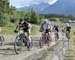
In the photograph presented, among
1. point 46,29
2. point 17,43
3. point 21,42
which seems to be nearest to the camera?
point 17,43

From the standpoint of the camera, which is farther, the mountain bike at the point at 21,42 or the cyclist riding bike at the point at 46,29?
the cyclist riding bike at the point at 46,29

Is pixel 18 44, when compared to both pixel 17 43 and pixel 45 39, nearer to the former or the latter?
pixel 17 43

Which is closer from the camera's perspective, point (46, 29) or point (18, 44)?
point (18, 44)

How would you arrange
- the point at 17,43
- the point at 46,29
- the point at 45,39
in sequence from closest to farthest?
the point at 17,43 → the point at 46,29 → the point at 45,39

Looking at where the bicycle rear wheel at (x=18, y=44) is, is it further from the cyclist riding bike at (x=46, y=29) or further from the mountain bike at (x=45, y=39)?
the mountain bike at (x=45, y=39)

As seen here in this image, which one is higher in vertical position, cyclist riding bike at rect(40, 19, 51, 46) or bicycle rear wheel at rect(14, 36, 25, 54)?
cyclist riding bike at rect(40, 19, 51, 46)

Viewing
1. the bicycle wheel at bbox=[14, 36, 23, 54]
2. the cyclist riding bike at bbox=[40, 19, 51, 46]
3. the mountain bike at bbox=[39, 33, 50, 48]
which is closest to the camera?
the bicycle wheel at bbox=[14, 36, 23, 54]

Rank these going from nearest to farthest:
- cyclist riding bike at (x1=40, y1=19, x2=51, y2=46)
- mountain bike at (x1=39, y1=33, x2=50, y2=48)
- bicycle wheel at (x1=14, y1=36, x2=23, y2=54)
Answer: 1. bicycle wheel at (x1=14, y1=36, x2=23, y2=54)
2. cyclist riding bike at (x1=40, y1=19, x2=51, y2=46)
3. mountain bike at (x1=39, y1=33, x2=50, y2=48)

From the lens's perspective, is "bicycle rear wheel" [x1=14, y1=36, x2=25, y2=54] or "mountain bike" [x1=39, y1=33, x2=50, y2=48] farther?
"mountain bike" [x1=39, y1=33, x2=50, y2=48]

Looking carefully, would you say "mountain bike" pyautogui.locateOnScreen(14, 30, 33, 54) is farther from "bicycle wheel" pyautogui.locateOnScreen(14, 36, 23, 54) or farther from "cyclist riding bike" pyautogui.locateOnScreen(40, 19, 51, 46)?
"cyclist riding bike" pyautogui.locateOnScreen(40, 19, 51, 46)

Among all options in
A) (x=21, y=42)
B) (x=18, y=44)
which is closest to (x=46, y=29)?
(x=21, y=42)

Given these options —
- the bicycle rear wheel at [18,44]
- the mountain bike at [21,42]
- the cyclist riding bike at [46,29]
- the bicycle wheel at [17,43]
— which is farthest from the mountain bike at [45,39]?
the bicycle wheel at [17,43]

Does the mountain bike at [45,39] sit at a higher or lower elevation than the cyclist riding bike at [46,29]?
lower

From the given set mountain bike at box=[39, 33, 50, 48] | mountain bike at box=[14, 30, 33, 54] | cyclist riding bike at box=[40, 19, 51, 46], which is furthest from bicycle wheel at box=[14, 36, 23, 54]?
mountain bike at box=[39, 33, 50, 48]
